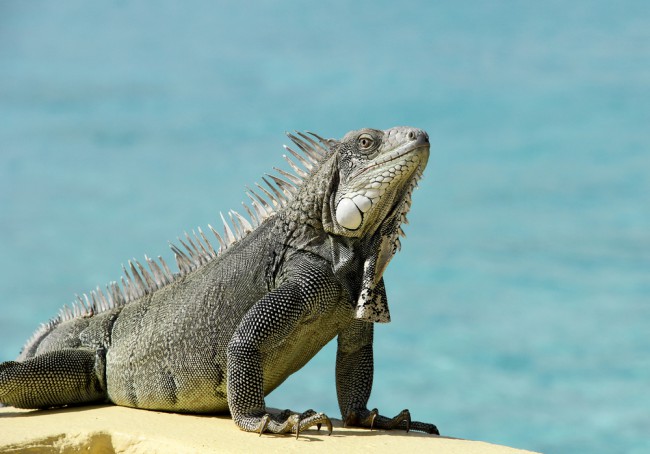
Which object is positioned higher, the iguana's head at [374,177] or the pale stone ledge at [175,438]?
the iguana's head at [374,177]

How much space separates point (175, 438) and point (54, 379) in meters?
2.19

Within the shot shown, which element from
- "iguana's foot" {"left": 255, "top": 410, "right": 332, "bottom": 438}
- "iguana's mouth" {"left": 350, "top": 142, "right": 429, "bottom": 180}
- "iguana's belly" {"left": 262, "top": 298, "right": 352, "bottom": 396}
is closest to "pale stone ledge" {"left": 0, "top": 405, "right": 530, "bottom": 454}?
"iguana's foot" {"left": 255, "top": 410, "right": 332, "bottom": 438}

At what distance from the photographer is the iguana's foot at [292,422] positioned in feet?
22.3

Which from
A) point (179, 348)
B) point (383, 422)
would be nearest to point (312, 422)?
point (383, 422)

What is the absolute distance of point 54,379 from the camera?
8.56m

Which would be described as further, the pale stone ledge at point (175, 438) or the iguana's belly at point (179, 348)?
the iguana's belly at point (179, 348)

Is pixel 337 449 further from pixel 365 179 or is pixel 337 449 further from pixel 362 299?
pixel 365 179

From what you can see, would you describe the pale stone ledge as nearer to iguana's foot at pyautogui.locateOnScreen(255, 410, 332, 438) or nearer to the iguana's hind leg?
iguana's foot at pyautogui.locateOnScreen(255, 410, 332, 438)

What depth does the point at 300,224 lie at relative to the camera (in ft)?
25.0

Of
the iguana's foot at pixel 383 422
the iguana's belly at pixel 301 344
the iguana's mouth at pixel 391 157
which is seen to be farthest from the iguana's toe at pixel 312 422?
the iguana's mouth at pixel 391 157

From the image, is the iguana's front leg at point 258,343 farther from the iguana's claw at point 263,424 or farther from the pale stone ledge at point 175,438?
the pale stone ledge at point 175,438

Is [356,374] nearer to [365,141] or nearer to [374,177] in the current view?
[374,177]

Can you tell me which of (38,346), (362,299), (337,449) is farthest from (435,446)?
(38,346)

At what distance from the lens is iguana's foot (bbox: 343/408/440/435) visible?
759cm
